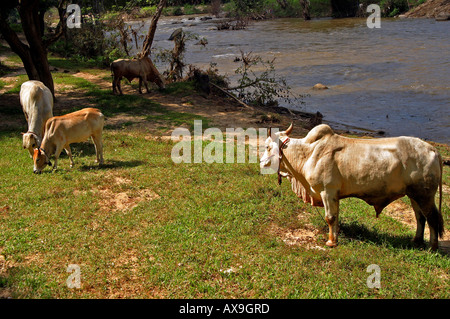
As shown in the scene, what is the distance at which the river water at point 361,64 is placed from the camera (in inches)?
703

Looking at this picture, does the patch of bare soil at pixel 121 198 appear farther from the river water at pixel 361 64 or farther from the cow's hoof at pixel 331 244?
the river water at pixel 361 64

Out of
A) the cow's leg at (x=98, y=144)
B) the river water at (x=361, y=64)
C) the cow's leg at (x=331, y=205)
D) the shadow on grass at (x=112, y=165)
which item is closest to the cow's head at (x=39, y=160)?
the shadow on grass at (x=112, y=165)

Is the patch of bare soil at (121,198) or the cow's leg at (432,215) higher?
Result: the cow's leg at (432,215)

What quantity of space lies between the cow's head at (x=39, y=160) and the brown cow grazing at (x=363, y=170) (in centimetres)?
503

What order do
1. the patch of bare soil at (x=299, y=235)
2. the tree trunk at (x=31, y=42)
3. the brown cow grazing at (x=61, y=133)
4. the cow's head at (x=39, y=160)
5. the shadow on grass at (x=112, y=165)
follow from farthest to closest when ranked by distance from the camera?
the tree trunk at (x=31, y=42)
the shadow on grass at (x=112, y=165)
the brown cow grazing at (x=61, y=133)
the cow's head at (x=39, y=160)
the patch of bare soil at (x=299, y=235)

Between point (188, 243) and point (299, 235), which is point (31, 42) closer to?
point (188, 243)

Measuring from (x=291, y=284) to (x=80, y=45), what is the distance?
2486 centimetres

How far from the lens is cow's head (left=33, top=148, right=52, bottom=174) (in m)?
9.34

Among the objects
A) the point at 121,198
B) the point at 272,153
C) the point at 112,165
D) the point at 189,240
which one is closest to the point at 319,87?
the point at 112,165

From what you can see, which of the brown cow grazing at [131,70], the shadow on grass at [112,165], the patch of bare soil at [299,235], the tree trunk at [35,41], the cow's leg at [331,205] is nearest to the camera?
the cow's leg at [331,205]

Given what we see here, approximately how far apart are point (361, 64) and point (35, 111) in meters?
20.6
